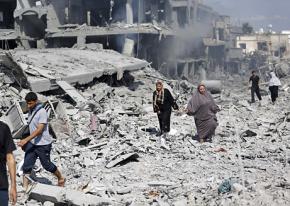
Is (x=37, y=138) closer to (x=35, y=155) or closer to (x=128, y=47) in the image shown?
(x=35, y=155)

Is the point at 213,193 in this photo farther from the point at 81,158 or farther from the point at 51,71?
the point at 51,71

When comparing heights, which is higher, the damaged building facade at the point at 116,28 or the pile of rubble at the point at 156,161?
the damaged building facade at the point at 116,28

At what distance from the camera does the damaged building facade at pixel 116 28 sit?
2908cm

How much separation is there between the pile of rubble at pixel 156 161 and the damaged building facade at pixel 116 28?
556 inches

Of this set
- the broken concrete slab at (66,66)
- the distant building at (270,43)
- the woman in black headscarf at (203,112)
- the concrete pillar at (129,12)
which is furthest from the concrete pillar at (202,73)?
the woman in black headscarf at (203,112)

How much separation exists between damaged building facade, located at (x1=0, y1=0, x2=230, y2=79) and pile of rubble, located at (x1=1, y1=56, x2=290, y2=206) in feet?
46.3

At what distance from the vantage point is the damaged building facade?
2908cm

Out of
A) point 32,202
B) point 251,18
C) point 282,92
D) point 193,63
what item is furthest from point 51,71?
point 251,18

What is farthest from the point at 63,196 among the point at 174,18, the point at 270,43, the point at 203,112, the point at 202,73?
the point at 270,43

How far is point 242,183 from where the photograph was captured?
634 cm

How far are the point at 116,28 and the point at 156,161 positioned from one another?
2089 cm

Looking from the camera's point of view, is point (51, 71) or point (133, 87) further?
point (133, 87)

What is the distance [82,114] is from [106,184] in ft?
17.1

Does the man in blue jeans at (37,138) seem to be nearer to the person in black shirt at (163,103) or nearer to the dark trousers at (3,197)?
the dark trousers at (3,197)
